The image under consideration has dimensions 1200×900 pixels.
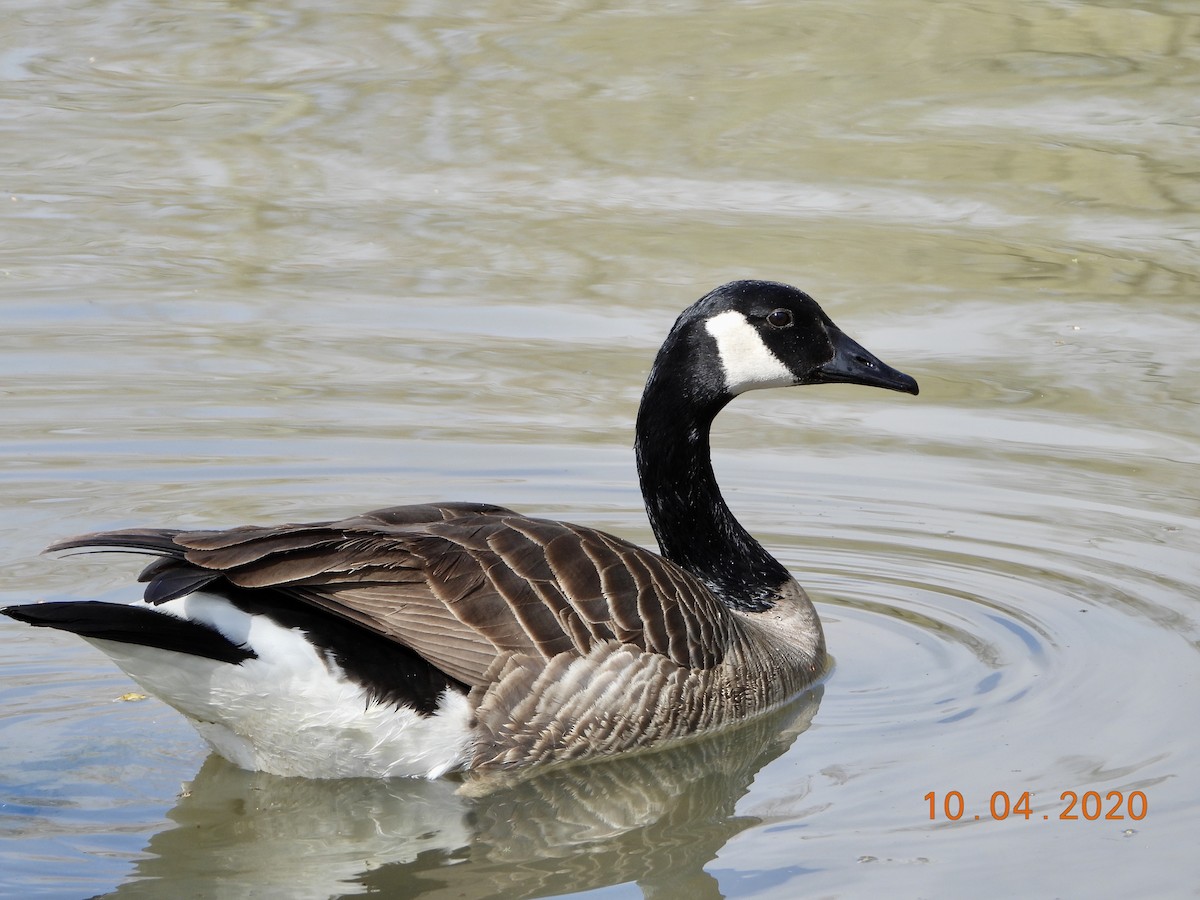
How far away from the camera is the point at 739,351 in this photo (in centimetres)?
689

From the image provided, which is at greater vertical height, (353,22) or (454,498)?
(353,22)

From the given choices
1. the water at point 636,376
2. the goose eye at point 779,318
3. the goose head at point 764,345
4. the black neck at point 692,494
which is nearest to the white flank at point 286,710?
the water at point 636,376

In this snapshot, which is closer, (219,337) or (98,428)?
(98,428)

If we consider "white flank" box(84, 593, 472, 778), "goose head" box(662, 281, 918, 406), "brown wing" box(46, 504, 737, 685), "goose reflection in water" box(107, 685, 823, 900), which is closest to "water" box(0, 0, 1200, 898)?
Answer: "goose reflection in water" box(107, 685, 823, 900)

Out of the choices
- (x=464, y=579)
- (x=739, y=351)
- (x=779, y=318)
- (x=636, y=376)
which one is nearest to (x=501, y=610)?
(x=464, y=579)

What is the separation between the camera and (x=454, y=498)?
27.6 ft

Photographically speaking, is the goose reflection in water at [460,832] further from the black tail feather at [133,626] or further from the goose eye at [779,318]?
the goose eye at [779,318]

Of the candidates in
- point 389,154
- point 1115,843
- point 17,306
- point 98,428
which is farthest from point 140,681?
point 389,154

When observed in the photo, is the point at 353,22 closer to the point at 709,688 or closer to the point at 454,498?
the point at 454,498

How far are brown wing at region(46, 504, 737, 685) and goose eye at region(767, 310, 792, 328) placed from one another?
1.14 meters

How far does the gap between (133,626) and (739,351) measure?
273 centimetres

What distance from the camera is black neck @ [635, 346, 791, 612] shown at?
6879mm

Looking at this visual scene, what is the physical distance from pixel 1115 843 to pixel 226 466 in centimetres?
491

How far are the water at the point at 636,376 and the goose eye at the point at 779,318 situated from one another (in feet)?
4.53
